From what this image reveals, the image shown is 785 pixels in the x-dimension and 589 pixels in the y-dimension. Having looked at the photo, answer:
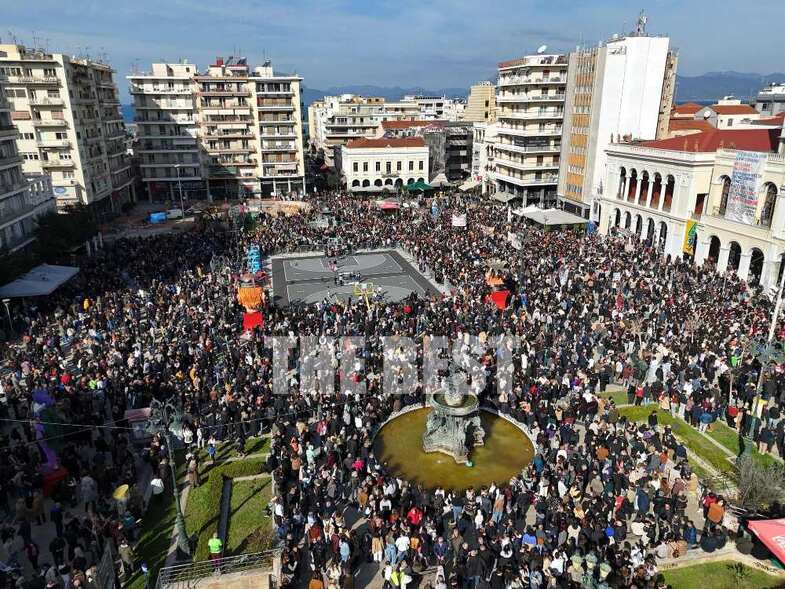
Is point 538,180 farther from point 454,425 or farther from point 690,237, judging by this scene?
point 454,425

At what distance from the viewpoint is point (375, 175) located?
76.7m

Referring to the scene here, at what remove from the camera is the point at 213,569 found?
46.0ft

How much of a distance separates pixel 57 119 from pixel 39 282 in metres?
30.3

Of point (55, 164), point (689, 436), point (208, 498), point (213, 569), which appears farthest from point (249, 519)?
point (55, 164)

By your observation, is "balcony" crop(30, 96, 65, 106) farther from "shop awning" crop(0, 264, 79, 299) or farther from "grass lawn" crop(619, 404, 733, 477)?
"grass lawn" crop(619, 404, 733, 477)

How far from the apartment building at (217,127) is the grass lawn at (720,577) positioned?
67340 millimetres

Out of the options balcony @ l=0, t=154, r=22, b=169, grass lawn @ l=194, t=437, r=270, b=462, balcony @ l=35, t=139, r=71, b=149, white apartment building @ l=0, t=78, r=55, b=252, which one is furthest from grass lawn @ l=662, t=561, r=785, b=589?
balcony @ l=35, t=139, r=71, b=149

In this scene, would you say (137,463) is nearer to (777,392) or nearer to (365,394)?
(365,394)

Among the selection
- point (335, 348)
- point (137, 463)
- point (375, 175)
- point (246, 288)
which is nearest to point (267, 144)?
point (375, 175)

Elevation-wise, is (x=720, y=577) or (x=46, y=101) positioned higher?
(x=46, y=101)

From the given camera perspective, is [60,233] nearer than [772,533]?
No

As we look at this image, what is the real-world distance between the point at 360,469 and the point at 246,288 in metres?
16.7

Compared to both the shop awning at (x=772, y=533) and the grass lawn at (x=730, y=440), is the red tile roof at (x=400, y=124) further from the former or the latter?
the shop awning at (x=772, y=533)

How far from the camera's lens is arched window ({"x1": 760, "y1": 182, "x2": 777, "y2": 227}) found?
115 feet
